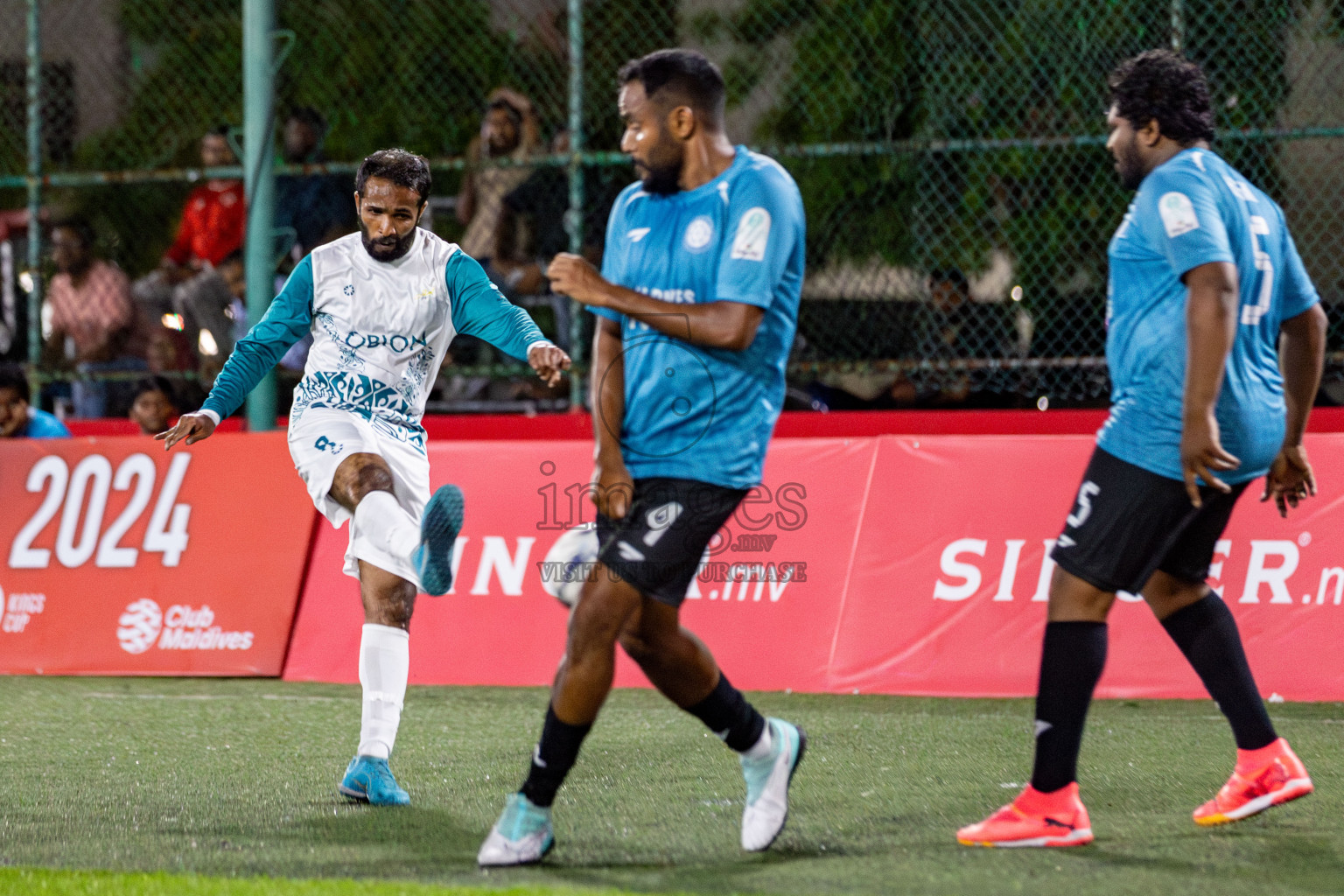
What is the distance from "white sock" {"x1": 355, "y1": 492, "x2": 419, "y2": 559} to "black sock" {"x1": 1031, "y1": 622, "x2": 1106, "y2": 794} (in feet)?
6.22

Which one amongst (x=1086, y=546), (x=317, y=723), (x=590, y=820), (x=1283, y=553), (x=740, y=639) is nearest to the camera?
(x=1086, y=546)

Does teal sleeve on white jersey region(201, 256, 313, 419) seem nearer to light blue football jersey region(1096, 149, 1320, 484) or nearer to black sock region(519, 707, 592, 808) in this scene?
black sock region(519, 707, 592, 808)

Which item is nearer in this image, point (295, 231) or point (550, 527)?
point (550, 527)

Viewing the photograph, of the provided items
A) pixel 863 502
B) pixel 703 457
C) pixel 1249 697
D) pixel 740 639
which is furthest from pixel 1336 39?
pixel 703 457

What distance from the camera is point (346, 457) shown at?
465cm

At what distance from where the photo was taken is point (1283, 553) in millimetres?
6672

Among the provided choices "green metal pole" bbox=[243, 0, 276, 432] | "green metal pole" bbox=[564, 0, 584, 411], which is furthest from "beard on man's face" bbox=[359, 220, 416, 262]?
"green metal pole" bbox=[243, 0, 276, 432]

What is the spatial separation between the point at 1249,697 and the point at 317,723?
3633 mm

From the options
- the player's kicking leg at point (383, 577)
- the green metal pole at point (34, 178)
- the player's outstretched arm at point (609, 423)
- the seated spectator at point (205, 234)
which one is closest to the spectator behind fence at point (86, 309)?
the seated spectator at point (205, 234)

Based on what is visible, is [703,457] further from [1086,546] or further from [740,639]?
[740,639]

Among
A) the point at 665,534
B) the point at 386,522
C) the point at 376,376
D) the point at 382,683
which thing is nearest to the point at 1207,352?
the point at 665,534

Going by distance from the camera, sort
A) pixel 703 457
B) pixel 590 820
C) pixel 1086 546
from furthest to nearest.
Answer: pixel 590 820
pixel 1086 546
pixel 703 457

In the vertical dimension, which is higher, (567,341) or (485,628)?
(567,341)

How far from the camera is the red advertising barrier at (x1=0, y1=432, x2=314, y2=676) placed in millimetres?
7766
